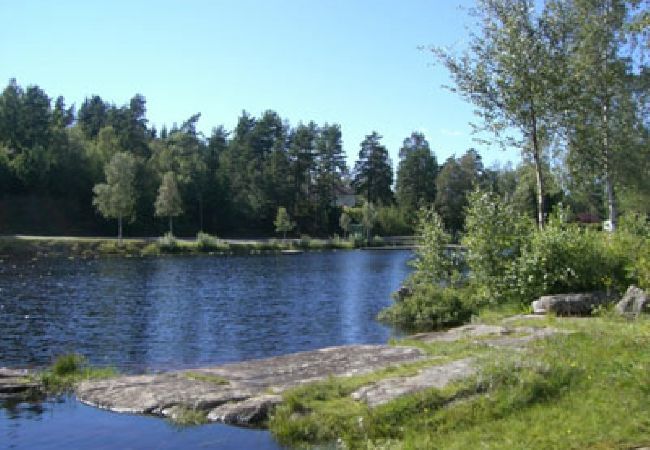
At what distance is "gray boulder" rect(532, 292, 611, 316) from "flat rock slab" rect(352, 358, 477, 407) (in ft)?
26.2

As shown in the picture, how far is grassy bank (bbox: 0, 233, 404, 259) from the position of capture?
73875 millimetres

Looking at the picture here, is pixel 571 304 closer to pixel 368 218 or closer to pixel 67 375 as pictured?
pixel 67 375

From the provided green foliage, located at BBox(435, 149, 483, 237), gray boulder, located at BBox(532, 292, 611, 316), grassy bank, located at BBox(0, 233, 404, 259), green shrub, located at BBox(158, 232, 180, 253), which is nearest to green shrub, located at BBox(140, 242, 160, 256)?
grassy bank, located at BBox(0, 233, 404, 259)

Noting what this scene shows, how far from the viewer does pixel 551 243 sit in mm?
20438

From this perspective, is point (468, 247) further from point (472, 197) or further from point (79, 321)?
point (79, 321)

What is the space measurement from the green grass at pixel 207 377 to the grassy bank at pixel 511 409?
2.30 meters

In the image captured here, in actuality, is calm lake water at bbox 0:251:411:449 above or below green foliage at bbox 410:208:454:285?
below

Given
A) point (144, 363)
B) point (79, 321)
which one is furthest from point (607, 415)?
point (79, 321)

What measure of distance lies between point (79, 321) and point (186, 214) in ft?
286

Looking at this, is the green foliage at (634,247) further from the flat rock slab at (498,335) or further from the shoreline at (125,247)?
the shoreline at (125,247)

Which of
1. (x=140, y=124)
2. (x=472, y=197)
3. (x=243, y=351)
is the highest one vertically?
(x=140, y=124)

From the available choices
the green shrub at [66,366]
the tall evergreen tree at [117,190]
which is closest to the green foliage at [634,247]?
the green shrub at [66,366]

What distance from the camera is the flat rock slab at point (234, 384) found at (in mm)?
11078

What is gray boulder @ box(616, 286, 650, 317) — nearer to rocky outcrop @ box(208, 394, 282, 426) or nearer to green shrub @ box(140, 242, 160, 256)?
rocky outcrop @ box(208, 394, 282, 426)
